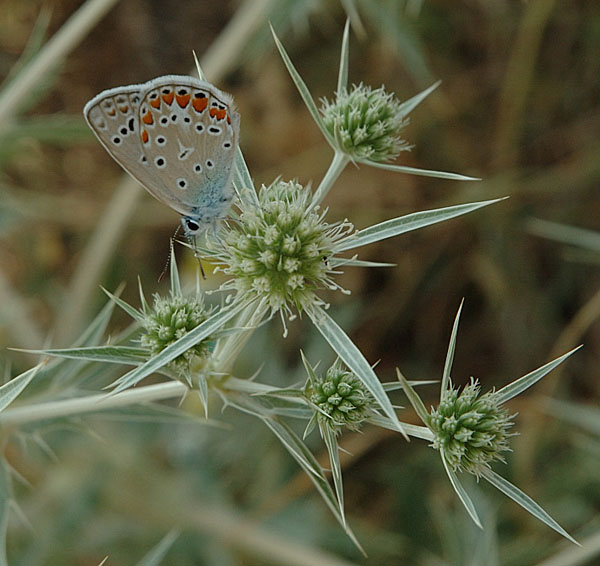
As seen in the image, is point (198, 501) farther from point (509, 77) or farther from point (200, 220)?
point (509, 77)

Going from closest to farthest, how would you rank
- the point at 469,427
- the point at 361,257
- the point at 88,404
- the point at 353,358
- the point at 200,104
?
the point at 353,358 → the point at 469,427 → the point at 200,104 → the point at 88,404 → the point at 361,257

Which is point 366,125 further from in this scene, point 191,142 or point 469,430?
point 469,430

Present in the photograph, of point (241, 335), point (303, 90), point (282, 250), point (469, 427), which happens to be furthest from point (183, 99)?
point (469, 427)

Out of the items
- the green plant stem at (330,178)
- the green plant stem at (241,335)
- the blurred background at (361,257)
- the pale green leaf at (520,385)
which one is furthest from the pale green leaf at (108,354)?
the blurred background at (361,257)

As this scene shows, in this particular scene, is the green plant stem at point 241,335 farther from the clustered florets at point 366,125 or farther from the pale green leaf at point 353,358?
the clustered florets at point 366,125

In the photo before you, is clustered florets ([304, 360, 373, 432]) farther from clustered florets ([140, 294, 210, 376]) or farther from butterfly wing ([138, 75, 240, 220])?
butterfly wing ([138, 75, 240, 220])

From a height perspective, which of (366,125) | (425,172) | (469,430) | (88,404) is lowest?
(469,430)
